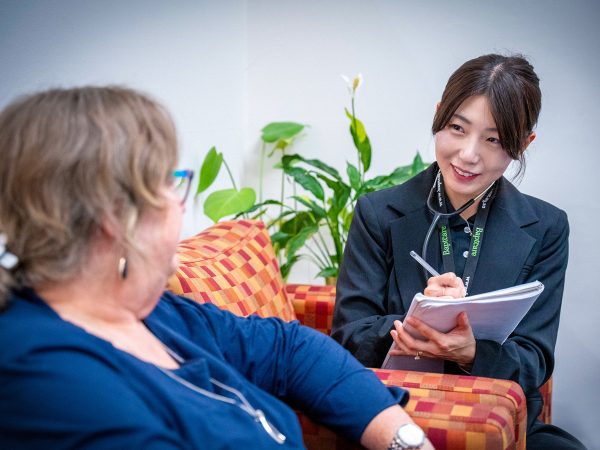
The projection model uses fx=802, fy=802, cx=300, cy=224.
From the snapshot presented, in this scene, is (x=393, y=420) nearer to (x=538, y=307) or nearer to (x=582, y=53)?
(x=538, y=307)

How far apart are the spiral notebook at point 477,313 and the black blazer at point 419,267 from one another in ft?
0.21

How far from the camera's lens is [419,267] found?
1927mm

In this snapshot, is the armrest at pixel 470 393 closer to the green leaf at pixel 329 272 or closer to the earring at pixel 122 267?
the earring at pixel 122 267

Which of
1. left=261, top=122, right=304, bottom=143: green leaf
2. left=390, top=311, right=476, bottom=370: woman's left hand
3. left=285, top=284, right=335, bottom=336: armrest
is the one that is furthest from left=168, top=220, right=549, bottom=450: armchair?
left=261, top=122, right=304, bottom=143: green leaf

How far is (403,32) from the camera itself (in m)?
3.22

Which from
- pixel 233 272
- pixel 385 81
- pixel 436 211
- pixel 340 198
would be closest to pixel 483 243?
pixel 436 211

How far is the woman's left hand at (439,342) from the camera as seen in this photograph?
1.69m

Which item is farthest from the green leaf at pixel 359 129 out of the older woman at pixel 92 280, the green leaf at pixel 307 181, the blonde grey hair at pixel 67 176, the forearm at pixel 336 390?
the blonde grey hair at pixel 67 176

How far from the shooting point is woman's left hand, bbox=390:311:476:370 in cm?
169

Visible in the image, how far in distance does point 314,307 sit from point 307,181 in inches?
29.5

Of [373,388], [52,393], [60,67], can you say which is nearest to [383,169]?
[60,67]

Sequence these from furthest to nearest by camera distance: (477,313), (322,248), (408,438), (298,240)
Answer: (322,248) → (298,240) → (477,313) → (408,438)

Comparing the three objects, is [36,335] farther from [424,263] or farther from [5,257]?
[424,263]

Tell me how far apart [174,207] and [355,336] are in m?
0.88
